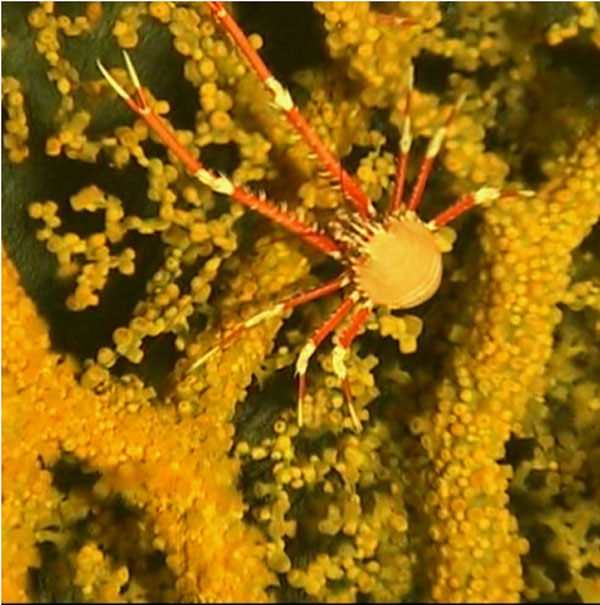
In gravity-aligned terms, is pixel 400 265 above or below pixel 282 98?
below

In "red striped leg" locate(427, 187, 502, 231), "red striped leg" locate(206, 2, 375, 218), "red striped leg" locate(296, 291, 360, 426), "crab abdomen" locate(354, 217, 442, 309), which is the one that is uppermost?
"red striped leg" locate(206, 2, 375, 218)

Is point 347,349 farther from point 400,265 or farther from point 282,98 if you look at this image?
point 282,98

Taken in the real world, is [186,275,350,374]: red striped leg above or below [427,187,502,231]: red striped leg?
below

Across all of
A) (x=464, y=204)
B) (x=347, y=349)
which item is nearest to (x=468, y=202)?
(x=464, y=204)

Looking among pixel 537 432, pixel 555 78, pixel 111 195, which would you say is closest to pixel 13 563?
pixel 111 195

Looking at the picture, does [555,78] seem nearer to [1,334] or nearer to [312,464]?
[312,464]
